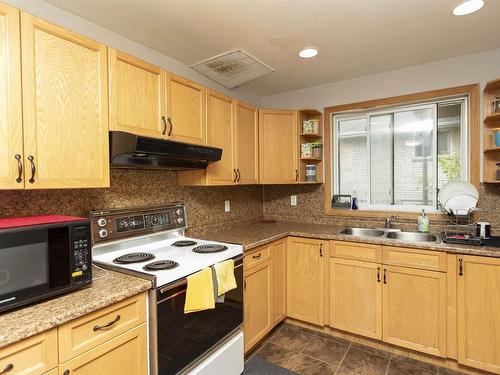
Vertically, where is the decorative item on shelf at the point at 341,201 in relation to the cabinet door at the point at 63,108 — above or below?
below

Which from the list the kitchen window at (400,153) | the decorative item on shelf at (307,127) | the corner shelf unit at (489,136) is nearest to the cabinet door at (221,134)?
the decorative item on shelf at (307,127)

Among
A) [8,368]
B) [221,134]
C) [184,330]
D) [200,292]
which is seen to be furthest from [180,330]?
[221,134]

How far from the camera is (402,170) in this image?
272 cm

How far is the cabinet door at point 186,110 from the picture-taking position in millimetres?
1875

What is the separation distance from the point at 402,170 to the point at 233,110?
1.79m

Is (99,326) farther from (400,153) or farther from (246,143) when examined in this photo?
(400,153)

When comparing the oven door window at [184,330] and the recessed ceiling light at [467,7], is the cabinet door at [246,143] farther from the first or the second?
the recessed ceiling light at [467,7]

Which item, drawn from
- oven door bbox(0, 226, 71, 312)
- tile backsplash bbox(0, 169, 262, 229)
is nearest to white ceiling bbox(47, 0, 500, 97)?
tile backsplash bbox(0, 169, 262, 229)

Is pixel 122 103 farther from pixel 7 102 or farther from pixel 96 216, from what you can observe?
pixel 96 216

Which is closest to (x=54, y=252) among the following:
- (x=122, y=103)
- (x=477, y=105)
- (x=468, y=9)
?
(x=122, y=103)

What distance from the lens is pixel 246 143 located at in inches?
102

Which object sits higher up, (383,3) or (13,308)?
(383,3)

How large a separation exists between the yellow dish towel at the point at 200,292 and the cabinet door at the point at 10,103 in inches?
36.0

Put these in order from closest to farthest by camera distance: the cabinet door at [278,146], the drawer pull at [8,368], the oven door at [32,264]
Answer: the drawer pull at [8,368]
the oven door at [32,264]
the cabinet door at [278,146]
